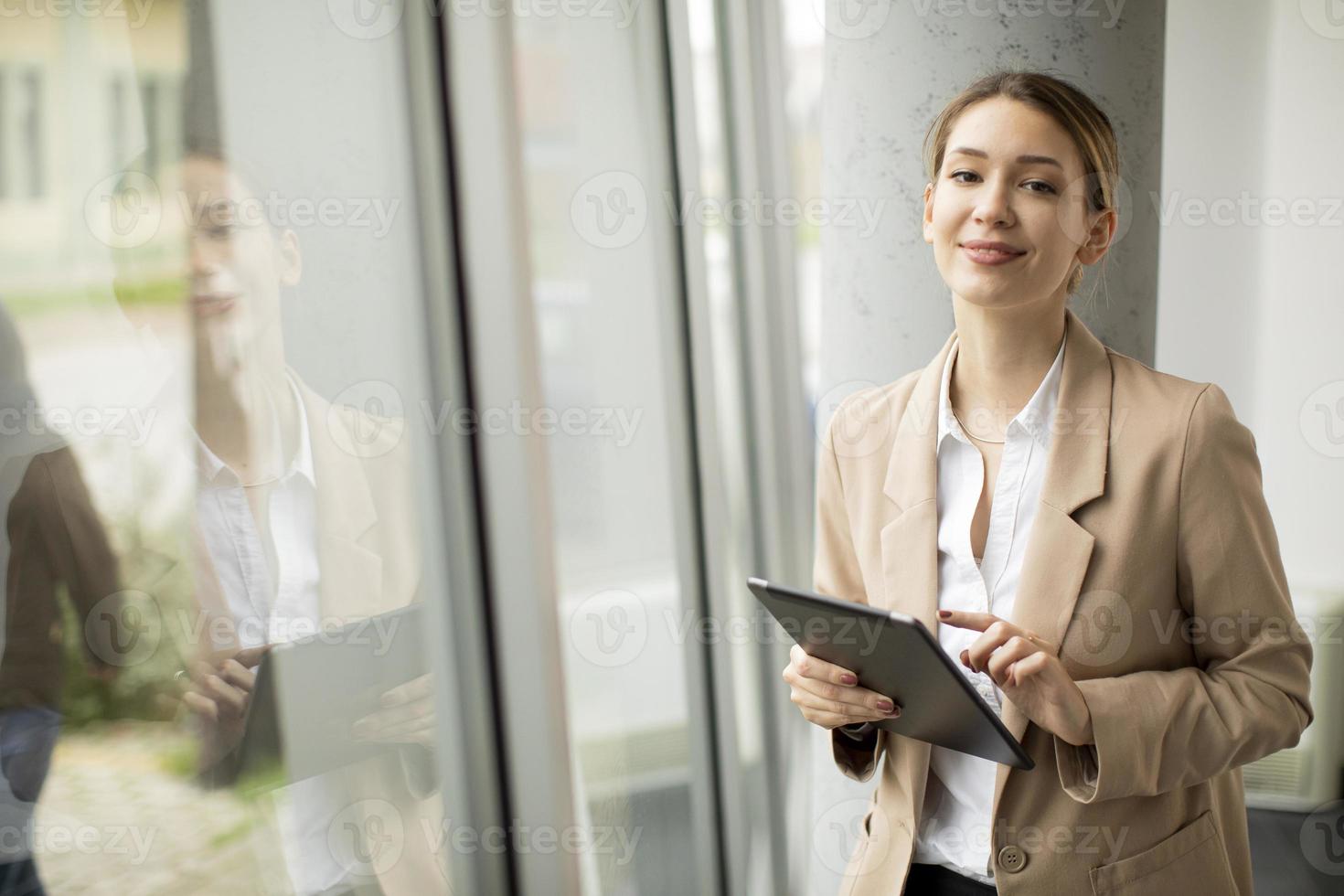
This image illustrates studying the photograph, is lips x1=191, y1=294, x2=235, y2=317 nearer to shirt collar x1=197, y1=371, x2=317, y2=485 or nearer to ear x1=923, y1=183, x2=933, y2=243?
shirt collar x1=197, y1=371, x2=317, y2=485

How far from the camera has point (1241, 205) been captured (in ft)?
10.6

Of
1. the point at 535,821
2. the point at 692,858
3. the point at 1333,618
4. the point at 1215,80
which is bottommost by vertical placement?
the point at 692,858

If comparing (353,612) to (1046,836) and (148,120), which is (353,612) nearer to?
(148,120)

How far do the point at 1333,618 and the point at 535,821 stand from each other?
2816mm

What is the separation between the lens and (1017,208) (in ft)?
4.53

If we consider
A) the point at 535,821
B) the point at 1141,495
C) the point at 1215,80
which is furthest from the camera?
the point at 1215,80

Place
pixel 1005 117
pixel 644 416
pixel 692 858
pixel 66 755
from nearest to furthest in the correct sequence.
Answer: pixel 66 755 < pixel 1005 117 < pixel 644 416 < pixel 692 858

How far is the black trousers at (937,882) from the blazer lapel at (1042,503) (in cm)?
14

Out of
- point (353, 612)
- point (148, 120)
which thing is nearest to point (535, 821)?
point (353, 612)

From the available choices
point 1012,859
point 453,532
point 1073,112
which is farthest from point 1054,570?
point 453,532

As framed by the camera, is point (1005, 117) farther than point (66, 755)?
Yes

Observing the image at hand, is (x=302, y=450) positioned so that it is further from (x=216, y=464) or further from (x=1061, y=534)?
(x=1061, y=534)

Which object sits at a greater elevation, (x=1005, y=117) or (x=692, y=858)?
(x=1005, y=117)

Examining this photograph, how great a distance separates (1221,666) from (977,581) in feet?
1.01
